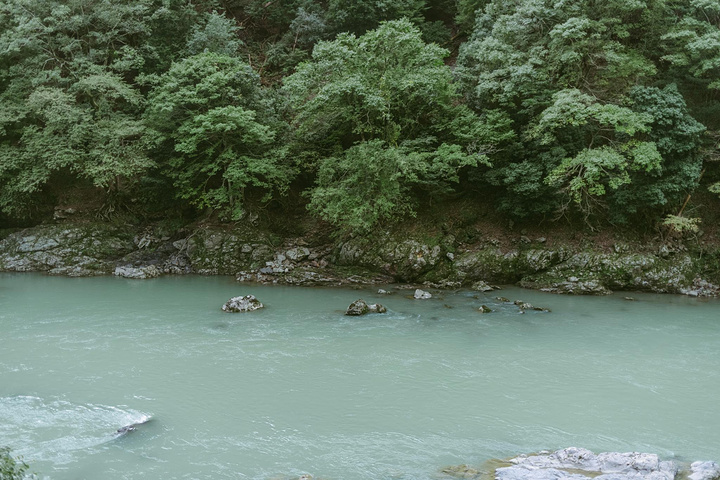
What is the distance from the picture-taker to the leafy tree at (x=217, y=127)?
60.6ft

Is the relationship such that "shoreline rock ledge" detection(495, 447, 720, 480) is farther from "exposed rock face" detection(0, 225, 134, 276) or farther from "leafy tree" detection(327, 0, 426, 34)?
"leafy tree" detection(327, 0, 426, 34)

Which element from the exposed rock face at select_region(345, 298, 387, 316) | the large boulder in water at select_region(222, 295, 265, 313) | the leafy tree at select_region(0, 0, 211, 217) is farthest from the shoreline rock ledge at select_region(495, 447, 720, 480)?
the leafy tree at select_region(0, 0, 211, 217)

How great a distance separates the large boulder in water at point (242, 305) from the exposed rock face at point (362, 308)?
2603 millimetres

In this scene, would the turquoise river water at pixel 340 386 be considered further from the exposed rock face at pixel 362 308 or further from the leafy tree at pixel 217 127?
the leafy tree at pixel 217 127

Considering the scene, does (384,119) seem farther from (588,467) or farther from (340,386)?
(588,467)

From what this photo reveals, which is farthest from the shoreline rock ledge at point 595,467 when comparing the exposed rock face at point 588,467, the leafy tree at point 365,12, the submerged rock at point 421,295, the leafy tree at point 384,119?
the leafy tree at point 365,12

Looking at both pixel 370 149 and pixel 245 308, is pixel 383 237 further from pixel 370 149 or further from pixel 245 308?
pixel 245 308

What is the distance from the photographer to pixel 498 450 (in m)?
6.71

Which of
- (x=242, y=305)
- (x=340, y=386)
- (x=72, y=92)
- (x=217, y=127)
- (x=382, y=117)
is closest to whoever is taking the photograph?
(x=340, y=386)

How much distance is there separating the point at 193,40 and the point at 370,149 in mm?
10355

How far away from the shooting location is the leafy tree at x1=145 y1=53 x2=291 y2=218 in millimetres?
18469

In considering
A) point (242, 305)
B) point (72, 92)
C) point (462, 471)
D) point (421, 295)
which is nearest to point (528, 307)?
point (421, 295)

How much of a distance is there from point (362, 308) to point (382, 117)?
7.10 metres

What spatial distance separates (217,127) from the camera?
1770 cm
